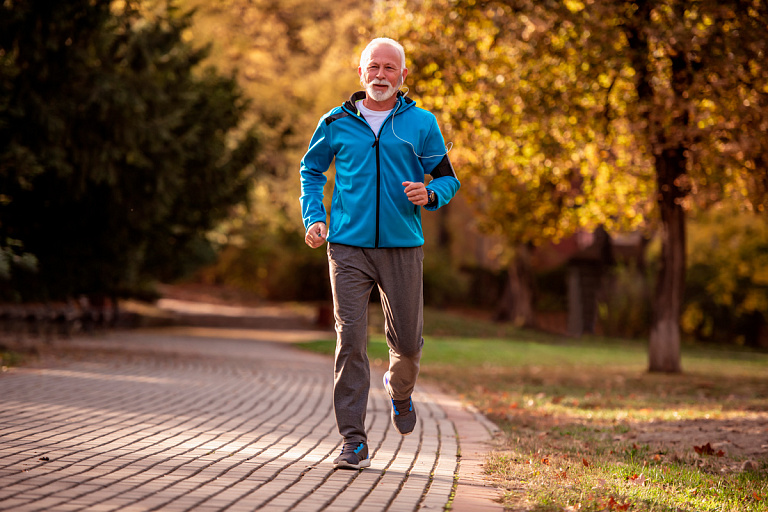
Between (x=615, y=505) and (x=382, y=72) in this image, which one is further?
(x=382, y=72)

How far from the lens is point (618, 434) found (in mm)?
6809

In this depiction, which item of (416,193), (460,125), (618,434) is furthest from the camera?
(460,125)

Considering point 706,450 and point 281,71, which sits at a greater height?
point 281,71

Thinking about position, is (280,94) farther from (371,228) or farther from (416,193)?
(416,193)

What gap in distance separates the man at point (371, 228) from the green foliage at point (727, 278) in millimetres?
20637

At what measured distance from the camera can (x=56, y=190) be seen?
12.2 metres

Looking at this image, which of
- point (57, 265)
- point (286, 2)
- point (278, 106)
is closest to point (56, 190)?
point (57, 265)

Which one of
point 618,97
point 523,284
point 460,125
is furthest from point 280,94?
point 618,97

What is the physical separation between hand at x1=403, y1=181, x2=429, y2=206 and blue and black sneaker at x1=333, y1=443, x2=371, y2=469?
1.42 meters

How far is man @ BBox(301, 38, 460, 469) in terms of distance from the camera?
4.54 meters

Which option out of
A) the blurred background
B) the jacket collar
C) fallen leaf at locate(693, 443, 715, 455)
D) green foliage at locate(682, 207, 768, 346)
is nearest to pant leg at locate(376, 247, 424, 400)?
the jacket collar

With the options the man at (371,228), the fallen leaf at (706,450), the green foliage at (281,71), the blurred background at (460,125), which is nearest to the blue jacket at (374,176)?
the man at (371,228)

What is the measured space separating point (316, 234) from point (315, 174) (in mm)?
470

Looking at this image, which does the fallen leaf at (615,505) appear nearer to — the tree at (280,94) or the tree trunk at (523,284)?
the tree at (280,94)
